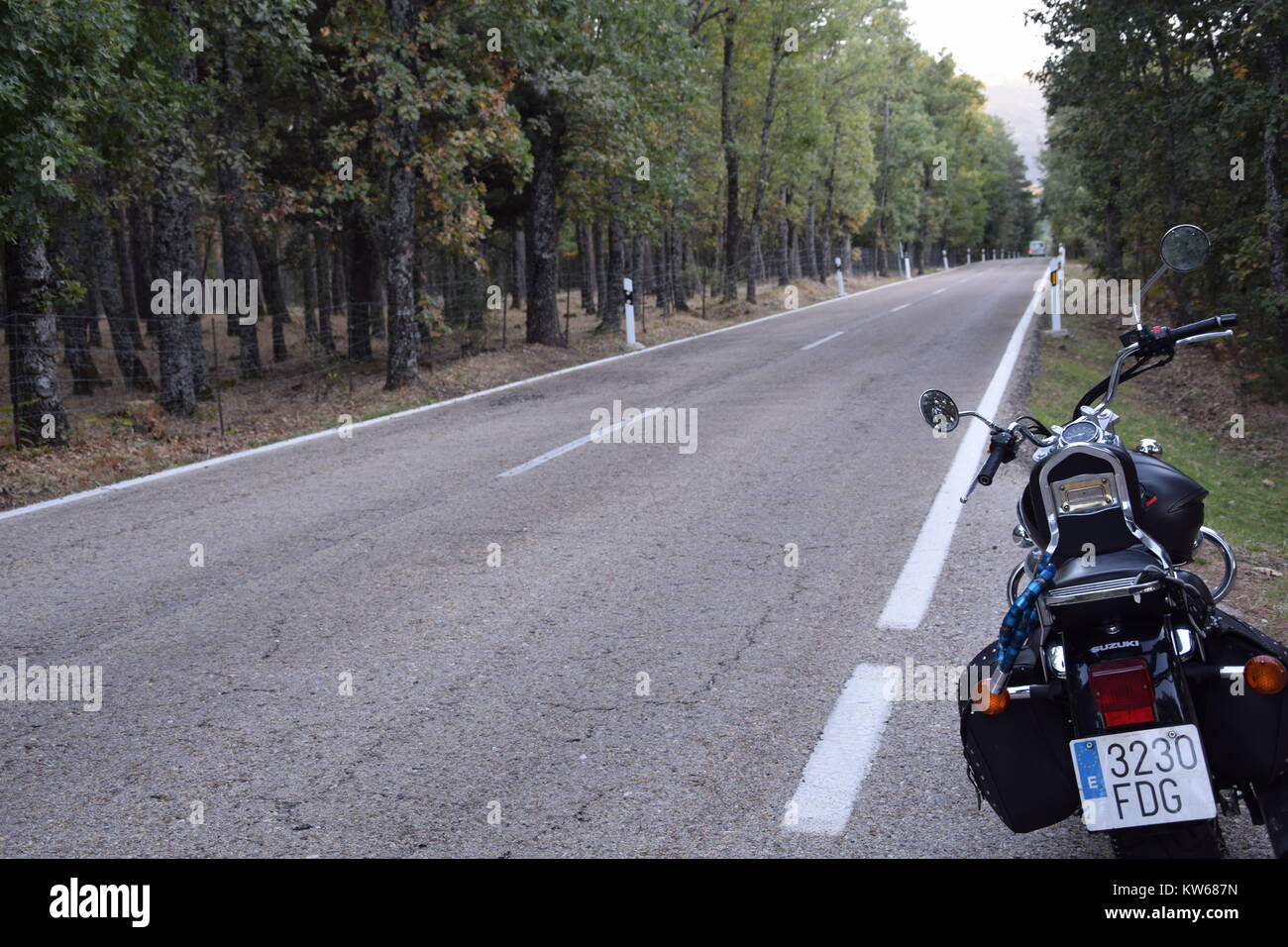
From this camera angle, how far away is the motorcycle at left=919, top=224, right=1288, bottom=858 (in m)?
2.79

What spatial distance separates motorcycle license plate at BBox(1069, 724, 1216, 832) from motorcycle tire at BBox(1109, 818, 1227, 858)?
6 cm

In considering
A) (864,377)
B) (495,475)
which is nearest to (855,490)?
(495,475)

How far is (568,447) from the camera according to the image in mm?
11133

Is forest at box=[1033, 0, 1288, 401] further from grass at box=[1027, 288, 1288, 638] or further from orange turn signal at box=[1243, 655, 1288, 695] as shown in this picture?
orange turn signal at box=[1243, 655, 1288, 695]

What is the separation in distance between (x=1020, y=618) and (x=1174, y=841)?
0.70m

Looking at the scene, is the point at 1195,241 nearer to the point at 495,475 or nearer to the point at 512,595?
the point at 512,595

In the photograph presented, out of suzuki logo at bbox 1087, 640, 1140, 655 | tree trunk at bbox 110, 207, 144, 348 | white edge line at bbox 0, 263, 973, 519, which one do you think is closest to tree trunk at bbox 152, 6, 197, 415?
white edge line at bbox 0, 263, 973, 519

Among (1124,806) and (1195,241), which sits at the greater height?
(1195,241)

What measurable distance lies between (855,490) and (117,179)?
14194 millimetres

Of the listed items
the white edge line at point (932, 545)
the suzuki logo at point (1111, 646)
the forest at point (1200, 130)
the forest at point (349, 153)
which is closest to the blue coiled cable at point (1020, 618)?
the suzuki logo at point (1111, 646)

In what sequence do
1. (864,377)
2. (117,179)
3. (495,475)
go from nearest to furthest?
(495,475)
(864,377)
(117,179)

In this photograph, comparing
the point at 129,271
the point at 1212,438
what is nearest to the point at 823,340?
the point at 1212,438
